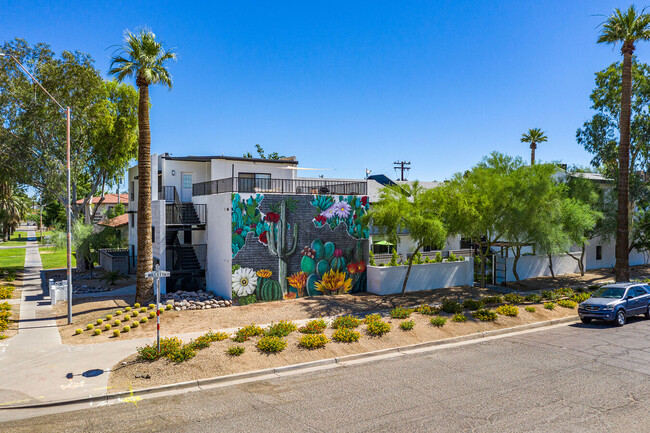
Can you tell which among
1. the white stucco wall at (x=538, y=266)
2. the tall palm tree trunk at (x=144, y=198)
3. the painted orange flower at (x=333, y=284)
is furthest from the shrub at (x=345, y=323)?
the white stucco wall at (x=538, y=266)

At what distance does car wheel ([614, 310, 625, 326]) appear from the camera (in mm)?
17172

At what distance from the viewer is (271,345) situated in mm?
13133

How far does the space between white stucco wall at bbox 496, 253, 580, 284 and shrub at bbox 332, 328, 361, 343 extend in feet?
54.0

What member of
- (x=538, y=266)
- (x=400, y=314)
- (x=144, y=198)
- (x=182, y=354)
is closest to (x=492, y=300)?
(x=400, y=314)

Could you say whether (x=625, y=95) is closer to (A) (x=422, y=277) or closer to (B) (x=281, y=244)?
(A) (x=422, y=277)

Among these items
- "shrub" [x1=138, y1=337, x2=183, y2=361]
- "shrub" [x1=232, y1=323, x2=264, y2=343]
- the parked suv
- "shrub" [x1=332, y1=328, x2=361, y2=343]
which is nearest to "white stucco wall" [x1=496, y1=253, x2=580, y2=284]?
the parked suv

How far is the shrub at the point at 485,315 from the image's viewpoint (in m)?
17.3

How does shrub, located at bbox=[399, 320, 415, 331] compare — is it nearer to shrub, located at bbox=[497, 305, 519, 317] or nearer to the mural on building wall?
shrub, located at bbox=[497, 305, 519, 317]

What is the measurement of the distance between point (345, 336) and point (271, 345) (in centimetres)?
261

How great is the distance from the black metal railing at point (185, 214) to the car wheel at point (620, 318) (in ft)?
65.4

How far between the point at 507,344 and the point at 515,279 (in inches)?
570

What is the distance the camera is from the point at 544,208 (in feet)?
74.9

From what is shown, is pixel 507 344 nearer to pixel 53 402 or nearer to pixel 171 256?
pixel 53 402

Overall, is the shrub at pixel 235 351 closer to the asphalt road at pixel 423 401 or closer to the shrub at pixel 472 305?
the asphalt road at pixel 423 401
